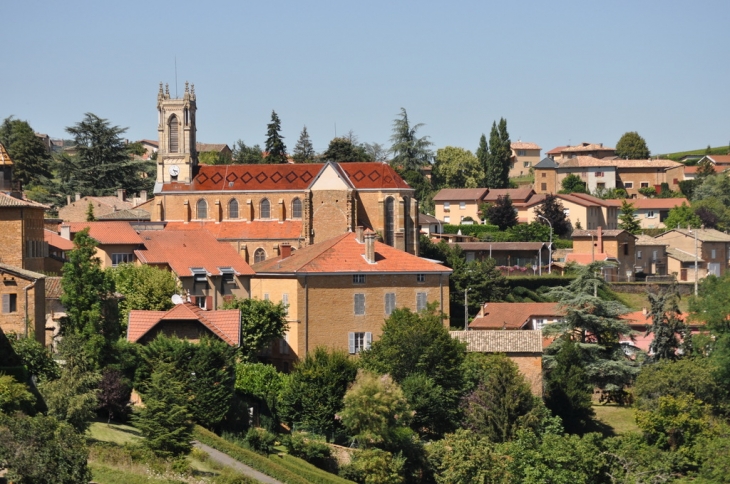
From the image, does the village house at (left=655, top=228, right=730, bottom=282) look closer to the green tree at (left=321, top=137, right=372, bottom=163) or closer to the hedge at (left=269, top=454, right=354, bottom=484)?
the green tree at (left=321, top=137, right=372, bottom=163)

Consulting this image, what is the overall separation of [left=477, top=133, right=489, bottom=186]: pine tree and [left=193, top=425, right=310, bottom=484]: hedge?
101053 millimetres

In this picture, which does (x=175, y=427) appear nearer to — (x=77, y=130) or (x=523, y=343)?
(x=523, y=343)

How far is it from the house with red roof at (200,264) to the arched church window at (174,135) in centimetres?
1899

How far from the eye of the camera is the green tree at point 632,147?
170 metres

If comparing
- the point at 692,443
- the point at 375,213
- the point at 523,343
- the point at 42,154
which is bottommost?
the point at 692,443

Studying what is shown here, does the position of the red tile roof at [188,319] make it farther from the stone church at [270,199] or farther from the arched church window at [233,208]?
the arched church window at [233,208]

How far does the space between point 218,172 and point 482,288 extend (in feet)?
72.8

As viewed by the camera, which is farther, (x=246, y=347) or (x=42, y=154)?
(x=42, y=154)

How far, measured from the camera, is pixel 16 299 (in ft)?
169

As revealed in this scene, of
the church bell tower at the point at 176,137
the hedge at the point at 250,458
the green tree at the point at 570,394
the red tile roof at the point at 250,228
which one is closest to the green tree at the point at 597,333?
the green tree at the point at 570,394

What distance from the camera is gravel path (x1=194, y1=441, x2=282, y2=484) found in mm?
44562

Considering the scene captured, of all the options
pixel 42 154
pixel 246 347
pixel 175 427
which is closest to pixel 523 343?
pixel 246 347

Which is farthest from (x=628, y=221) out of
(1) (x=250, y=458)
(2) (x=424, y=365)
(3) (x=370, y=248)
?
(1) (x=250, y=458)

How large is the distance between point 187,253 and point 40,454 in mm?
38756
